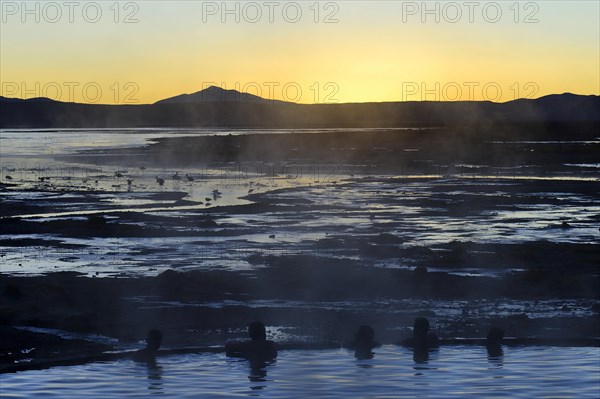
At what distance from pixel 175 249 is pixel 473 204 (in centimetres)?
1484

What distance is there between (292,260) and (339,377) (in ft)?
32.8

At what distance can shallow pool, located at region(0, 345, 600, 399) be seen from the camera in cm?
1473

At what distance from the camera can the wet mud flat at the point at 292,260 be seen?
18859mm

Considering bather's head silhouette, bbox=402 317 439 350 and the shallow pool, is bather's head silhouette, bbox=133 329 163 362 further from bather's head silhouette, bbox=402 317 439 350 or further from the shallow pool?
bather's head silhouette, bbox=402 317 439 350

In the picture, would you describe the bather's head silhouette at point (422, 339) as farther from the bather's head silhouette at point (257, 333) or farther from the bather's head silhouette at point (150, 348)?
the bather's head silhouette at point (150, 348)

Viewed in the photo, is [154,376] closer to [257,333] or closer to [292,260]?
[257,333]

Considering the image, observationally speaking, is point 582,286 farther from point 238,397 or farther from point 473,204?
point 473,204

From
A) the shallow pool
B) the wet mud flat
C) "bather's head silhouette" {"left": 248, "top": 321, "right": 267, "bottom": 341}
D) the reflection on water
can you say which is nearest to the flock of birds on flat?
the wet mud flat

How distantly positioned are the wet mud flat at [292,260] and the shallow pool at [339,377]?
3.35 ft

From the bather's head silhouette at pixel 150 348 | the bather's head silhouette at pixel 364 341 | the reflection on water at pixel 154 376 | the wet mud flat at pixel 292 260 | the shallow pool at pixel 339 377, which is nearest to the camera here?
the shallow pool at pixel 339 377

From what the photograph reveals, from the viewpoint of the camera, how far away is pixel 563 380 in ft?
50.2

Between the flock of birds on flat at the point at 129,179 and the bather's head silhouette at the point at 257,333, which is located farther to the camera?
the flock of birds on flat at the point at 129,179

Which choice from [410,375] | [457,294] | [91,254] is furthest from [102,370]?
[91,254]

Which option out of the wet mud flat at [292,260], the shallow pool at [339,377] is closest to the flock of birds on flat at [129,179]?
the wet mud flat at [292,260]
